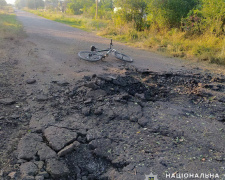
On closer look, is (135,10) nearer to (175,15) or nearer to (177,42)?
(175,15)

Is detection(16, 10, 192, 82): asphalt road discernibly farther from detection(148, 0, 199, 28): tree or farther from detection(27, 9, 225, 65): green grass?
detection(148, 0, 199, 28): tree

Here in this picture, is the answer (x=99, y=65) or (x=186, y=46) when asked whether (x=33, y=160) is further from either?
(x=186, y=46)

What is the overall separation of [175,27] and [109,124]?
1000cm

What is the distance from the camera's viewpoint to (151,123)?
11.5 ft

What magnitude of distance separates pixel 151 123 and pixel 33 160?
2011mm

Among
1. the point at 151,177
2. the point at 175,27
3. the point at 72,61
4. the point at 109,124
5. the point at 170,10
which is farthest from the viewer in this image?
the point at 175,27

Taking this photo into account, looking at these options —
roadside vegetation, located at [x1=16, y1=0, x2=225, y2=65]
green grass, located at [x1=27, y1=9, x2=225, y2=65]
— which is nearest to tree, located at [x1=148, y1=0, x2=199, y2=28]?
roadside vegetation, located at [x1=16, y1=0, x2=225, y2=65]

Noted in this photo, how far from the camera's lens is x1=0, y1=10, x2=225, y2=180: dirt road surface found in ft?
8.41

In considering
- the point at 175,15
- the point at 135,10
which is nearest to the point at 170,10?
the point at 175,15

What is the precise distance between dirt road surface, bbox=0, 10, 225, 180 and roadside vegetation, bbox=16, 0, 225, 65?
2887mm

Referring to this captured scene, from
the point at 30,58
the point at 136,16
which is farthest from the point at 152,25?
the point at 30,58

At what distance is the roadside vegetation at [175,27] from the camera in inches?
346

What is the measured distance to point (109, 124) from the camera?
11.4ft

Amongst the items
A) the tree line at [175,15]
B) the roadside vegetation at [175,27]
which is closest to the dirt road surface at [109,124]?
the roadside vegetation at [175,27]
